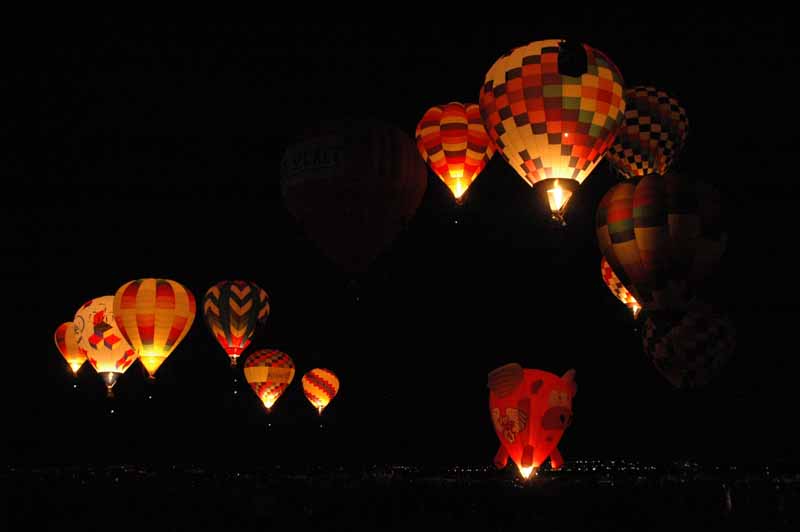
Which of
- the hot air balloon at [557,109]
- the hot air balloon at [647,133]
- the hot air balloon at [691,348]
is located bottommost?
the hot air balloon at [691,348]

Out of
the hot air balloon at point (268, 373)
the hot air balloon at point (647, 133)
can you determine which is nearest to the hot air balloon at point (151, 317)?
the hot air balloon at point (268, 373)

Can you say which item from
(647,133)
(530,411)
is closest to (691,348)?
(530,411)

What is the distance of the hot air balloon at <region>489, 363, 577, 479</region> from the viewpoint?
17781 mm

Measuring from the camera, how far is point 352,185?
593 inches

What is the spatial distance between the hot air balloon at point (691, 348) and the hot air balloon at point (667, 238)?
604 centimetres

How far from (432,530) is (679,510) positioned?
3.15 meters

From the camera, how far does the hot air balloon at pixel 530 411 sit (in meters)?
17.8

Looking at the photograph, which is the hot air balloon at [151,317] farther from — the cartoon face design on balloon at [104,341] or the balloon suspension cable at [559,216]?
the balloon suspension cable at [559,216]

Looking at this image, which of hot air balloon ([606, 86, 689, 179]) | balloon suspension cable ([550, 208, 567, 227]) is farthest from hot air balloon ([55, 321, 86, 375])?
balloon suspension cable ([550, 208, 567, 227])

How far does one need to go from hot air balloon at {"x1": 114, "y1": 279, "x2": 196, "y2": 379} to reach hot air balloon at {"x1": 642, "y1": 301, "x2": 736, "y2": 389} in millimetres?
9438

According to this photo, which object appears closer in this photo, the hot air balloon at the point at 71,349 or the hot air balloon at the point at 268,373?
the hot air balloon at the point at 71,349

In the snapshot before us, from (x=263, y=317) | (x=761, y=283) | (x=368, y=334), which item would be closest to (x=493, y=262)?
(x=368, y=334)

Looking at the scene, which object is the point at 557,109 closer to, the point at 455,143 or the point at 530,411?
the point at 455,143

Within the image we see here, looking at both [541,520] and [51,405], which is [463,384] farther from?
[541,520]
